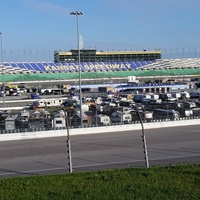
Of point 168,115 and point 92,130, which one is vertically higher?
point 168,115

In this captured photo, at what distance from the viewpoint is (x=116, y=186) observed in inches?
343

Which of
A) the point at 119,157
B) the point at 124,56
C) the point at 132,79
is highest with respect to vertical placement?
the point at 124,56

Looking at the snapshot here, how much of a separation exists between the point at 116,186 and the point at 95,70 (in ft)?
387

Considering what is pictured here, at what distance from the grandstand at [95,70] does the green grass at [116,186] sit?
325 ft

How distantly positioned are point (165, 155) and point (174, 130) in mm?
9110

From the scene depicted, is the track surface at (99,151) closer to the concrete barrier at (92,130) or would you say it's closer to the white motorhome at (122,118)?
the concrete barrier at (92,130)

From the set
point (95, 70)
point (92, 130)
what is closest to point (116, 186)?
point (92, 130)

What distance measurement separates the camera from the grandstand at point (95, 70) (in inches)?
4488

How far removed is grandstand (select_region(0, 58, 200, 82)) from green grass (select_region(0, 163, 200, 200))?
99.2 meters

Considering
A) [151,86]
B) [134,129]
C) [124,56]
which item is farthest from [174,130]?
[124,56]

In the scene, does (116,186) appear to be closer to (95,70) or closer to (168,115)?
(168,115)

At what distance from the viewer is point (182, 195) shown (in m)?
7.54

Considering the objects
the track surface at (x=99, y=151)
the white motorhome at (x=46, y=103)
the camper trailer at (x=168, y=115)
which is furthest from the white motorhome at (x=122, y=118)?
the white motorhome at (x=46, y=103)

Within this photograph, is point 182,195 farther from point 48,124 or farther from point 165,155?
point 48,124
